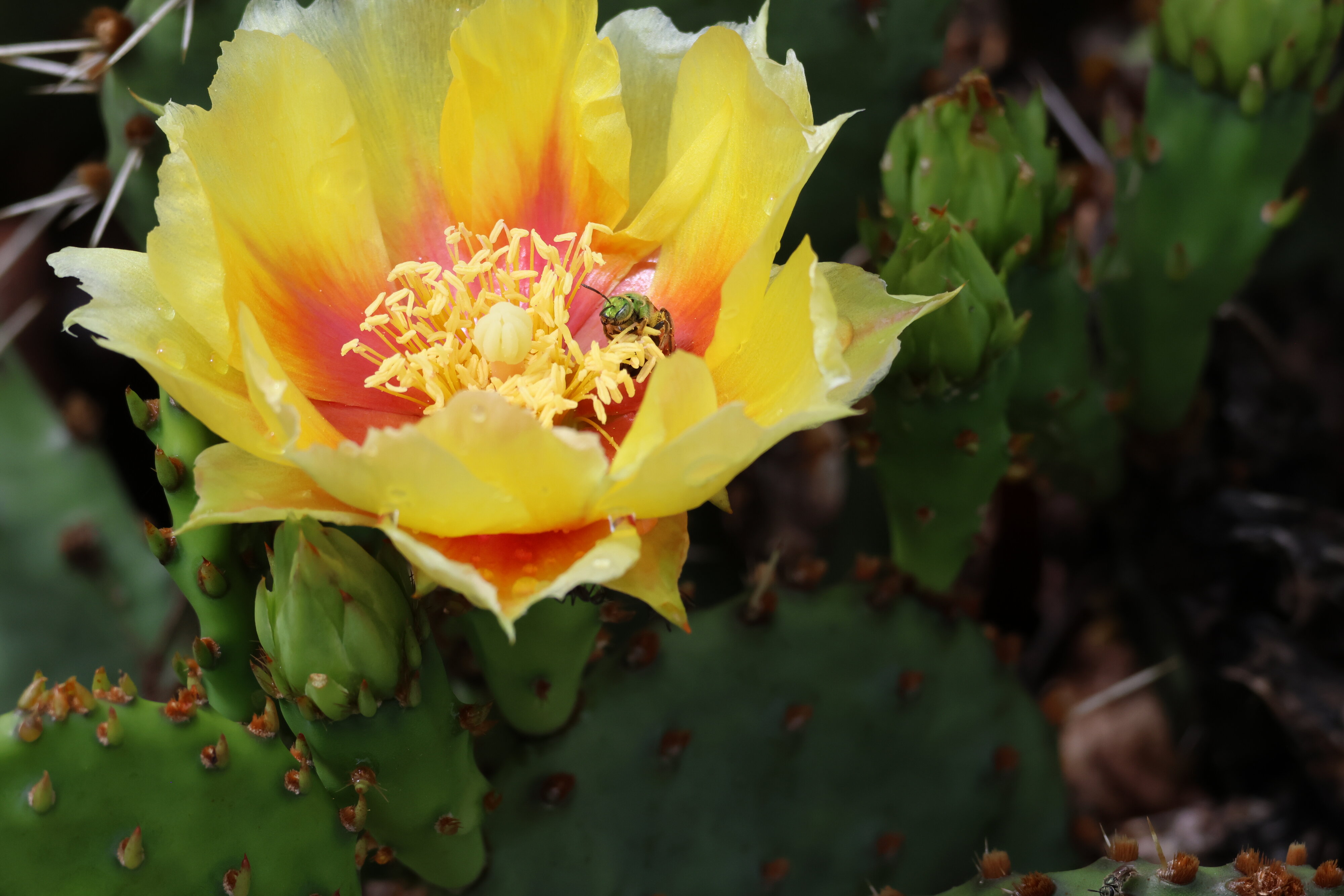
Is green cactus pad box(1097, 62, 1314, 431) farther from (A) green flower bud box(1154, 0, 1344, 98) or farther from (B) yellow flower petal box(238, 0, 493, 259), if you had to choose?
(B) yellow flower petal box(238, 0, 493, 259)

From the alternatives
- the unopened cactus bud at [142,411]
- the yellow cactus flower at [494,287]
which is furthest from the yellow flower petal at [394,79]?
the unopened cactus bud at [142,411]

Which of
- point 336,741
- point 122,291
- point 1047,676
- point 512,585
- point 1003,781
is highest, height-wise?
point 122,291

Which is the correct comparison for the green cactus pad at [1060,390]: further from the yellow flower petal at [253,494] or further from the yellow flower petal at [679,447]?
the yellow flower petal at [253,494]

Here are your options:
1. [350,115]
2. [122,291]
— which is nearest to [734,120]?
[350,115]

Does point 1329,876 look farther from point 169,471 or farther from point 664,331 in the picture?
point 169,471

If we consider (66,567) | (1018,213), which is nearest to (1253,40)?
(1018,213)

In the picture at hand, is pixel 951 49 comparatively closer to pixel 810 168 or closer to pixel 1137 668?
pixel 1137 668
